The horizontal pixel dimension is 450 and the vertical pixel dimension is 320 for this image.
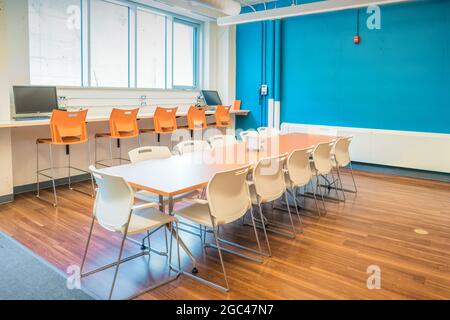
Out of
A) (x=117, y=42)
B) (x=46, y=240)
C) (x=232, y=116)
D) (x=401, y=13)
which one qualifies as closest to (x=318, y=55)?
(x=401, y=13)

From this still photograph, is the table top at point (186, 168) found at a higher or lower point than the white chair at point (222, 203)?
higher

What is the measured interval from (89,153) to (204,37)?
153 inches

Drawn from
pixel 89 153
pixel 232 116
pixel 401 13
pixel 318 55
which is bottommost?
pixel 89 153

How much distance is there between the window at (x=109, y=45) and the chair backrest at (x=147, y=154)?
3.19m

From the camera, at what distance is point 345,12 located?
22.3 feet

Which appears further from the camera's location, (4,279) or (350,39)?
(350,39)

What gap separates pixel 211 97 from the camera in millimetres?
8086

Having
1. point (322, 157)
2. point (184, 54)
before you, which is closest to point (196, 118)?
point (184, 54)

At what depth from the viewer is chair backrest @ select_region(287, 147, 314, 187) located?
145 inches

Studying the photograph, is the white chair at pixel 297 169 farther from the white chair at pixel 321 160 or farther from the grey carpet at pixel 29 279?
the grey carpet at pixel 29 279

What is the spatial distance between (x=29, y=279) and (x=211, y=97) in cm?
590

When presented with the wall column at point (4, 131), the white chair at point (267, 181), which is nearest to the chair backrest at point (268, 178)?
the white chair at point (267, 181)

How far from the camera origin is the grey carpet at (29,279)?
249 centimetres

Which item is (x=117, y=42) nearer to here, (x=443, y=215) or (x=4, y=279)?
(x=4, y=279)
